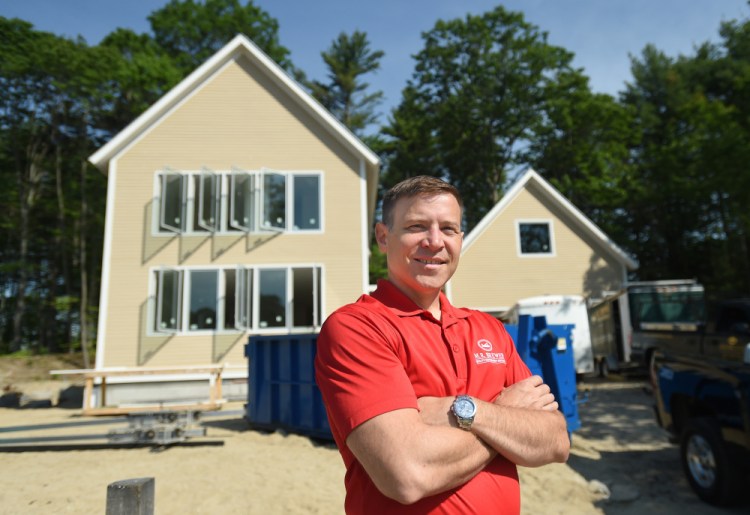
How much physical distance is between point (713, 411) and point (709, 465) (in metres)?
0.58

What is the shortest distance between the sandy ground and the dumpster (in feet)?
0.94

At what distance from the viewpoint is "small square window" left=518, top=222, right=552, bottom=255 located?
20.4 m

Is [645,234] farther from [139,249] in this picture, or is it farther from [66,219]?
[66,219]


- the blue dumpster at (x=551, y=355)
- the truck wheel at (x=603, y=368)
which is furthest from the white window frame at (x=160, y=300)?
the truck wheel at (x=603, y=368)

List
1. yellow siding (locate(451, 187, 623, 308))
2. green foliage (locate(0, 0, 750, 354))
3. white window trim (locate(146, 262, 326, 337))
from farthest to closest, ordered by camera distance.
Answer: green foliage (locate(0, 0, 750, 354))
yellow siding (locate(451, 187, 623, 308))
white window trim (locate(146, 262, 326, 337))

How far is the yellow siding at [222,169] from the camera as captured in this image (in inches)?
552

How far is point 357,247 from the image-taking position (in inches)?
594

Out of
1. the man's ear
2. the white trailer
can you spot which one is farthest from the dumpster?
the white trailer

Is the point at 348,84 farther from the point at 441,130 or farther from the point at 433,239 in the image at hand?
the point at 433,239

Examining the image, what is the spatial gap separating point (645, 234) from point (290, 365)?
32.5 metres

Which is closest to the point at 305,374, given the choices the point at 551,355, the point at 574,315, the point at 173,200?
the point at 551,355

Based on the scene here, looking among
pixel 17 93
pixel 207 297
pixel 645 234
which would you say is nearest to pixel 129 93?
pixel 17 93

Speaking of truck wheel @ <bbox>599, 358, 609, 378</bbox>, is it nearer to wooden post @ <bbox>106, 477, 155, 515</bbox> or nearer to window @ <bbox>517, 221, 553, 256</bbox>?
window @ <bbox>517, 221, 553, 256</bbox>

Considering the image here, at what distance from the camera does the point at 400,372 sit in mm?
1682
